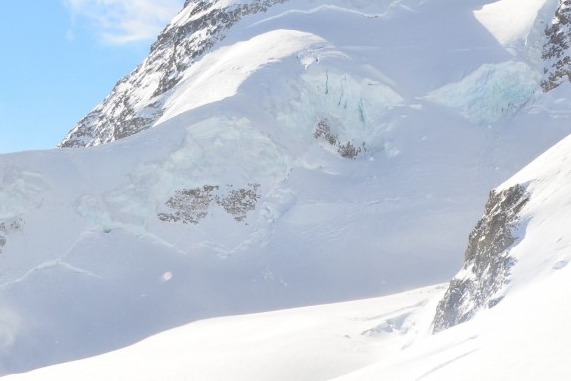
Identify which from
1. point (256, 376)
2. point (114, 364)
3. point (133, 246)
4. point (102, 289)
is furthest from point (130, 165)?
point (256, 376)

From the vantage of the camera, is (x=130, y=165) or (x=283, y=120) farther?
(x=283, y=120)

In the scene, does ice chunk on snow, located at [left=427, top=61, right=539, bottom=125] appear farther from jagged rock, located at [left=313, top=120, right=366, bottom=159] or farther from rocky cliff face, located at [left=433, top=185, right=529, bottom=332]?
rocky cliff face, located at [left=433, top=185, right=529, bottom=332]

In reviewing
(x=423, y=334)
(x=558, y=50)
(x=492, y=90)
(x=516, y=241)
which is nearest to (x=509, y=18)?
(x=558, y=50)

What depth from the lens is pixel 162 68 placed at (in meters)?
44.7

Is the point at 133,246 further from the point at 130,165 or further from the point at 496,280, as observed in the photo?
the point at 496,280

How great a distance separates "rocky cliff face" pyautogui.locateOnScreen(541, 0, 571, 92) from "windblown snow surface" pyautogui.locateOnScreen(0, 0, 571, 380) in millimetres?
541

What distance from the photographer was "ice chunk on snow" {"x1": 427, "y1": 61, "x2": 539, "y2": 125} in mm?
33125

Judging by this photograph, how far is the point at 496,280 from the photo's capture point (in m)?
12.1

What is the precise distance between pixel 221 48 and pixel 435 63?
424 inches

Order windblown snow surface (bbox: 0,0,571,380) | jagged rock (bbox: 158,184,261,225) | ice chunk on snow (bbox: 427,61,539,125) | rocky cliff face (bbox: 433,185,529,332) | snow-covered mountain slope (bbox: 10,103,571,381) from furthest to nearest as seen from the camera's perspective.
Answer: ice chunk on snow (bbox: 427,61,539,125), jagged rock (bbox: 158,184,261,225), windblown snow surface (bbox: 0,0,571,380), rocky cliff face (bbox: 433,185,529,332), snow-covered mountain slope (bbox: 10,103,571,381)

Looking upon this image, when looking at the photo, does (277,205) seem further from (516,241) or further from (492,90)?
(516,241)

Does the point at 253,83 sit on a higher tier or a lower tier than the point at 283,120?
higher

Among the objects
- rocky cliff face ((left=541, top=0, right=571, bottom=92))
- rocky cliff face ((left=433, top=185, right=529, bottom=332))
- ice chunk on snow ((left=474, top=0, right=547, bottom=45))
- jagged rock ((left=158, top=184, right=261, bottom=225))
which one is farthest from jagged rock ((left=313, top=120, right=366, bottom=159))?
rocky cliff face ((left=433, top=185, right=529, bottom=332))

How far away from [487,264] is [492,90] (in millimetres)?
21606
